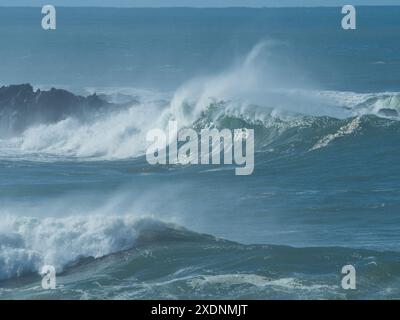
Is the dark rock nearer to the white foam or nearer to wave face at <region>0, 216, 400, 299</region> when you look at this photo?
the white foam

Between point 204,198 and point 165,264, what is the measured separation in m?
7.62

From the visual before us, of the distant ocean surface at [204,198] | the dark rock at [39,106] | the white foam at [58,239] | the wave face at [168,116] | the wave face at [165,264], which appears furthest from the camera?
the dark rock at [39,106]

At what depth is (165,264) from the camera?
25.3 m

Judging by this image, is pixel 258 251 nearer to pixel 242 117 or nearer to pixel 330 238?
pixel 330 238

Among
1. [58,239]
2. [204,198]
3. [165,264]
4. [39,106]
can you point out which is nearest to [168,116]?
Result: [39,106]

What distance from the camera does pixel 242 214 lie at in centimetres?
3050

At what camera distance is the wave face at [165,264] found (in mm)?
23047

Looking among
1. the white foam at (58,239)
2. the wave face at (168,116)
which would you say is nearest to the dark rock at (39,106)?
the wave face at (168,116)

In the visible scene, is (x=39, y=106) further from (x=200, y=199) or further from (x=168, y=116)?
(x=200, y=199)

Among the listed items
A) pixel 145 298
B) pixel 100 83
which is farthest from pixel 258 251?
pixel 100 83

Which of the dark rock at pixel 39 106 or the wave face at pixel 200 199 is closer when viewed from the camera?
the wave face at pixel 200 199

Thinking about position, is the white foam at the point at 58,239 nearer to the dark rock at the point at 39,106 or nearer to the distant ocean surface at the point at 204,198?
the distant ocean surface at the point at 204,198

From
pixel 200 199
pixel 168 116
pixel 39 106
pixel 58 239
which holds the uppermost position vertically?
pixel 39 106

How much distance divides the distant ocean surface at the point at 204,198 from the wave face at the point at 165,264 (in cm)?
4
